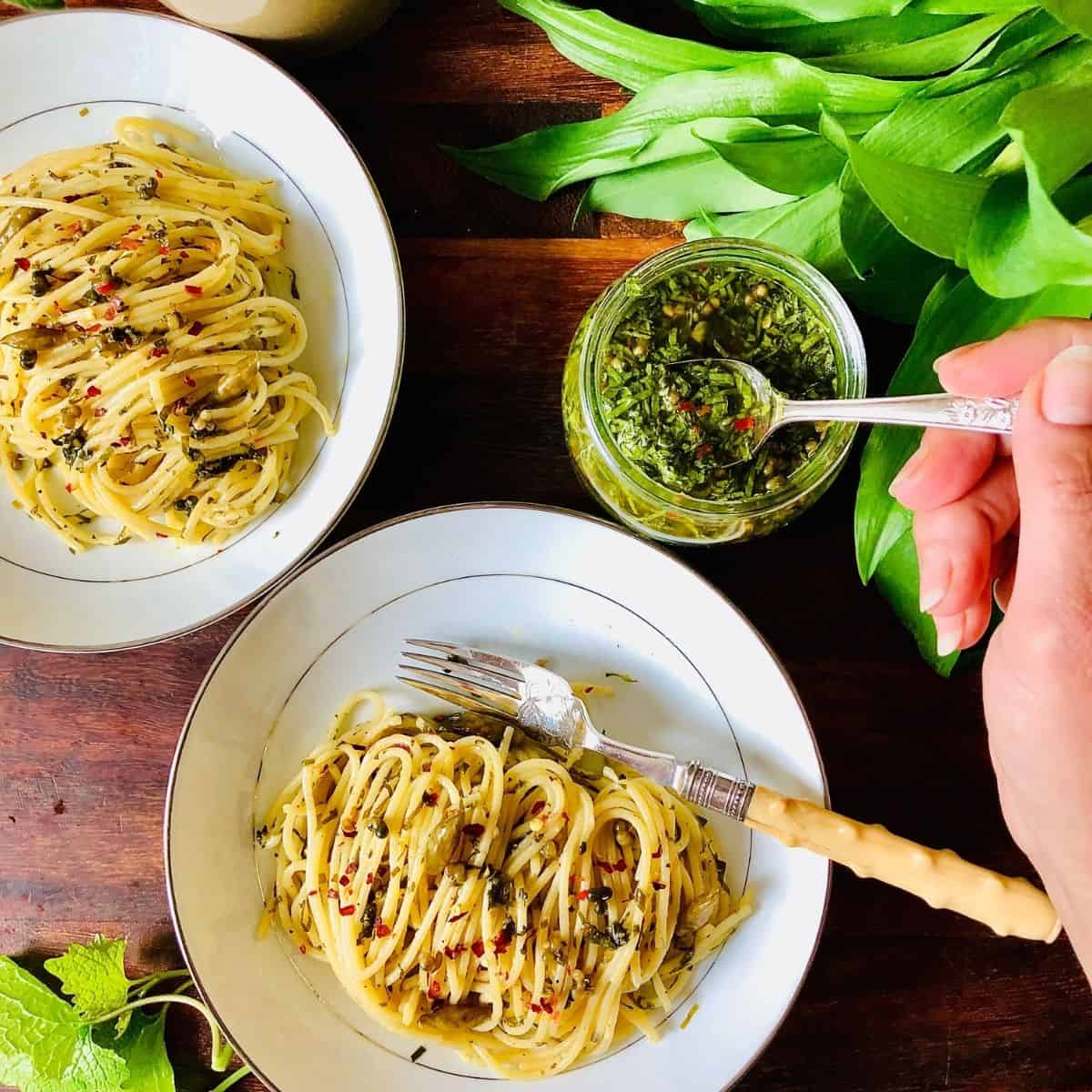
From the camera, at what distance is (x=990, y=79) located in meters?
1.03

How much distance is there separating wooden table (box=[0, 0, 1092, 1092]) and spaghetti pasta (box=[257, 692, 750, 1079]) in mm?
239

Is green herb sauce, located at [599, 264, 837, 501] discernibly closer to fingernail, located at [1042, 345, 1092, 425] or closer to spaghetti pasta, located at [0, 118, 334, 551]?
fingernail, located at [1042, 345, 1092, 425]

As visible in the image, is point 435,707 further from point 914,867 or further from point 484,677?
point 914,867

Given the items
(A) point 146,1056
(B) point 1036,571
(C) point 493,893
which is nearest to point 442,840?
(C) point 493,893

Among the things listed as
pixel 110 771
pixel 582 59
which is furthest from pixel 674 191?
pixel 110 771

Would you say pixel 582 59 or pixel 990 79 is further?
pixel 582 59

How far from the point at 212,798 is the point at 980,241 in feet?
3.44

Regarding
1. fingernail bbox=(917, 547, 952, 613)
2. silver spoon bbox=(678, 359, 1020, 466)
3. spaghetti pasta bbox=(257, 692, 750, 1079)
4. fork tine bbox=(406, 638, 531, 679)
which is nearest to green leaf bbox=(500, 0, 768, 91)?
silver spoon bbox=(678, 359, 1020, 466)

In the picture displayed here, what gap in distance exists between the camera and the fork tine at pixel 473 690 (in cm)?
127

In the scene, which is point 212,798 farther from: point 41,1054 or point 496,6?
point 496,6

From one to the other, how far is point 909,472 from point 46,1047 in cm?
128

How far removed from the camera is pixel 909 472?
1.13 m

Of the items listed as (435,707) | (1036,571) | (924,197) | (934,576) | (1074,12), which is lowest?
(435,707)

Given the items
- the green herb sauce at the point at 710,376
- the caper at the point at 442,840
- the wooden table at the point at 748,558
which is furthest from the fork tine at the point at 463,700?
the green herb sauce at the point at 710,376
